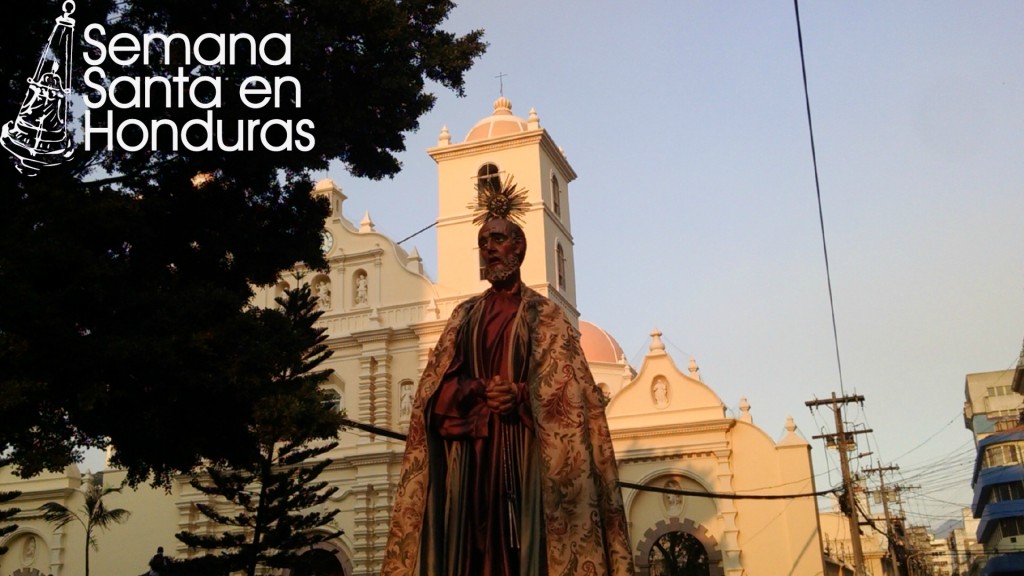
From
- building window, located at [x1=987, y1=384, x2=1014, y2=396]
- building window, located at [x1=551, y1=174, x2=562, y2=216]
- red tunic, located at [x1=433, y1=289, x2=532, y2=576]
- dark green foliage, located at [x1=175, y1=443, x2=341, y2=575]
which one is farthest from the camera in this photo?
building window, located at [x1=987, y1=384, x2=1014, y2=396]

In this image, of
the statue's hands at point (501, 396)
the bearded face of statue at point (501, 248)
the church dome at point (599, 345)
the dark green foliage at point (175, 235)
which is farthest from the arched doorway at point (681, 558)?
the statue's hands at point (501, 396)

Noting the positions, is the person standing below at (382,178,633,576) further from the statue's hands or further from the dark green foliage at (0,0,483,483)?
the dark green foliage at (0,0,483,483)

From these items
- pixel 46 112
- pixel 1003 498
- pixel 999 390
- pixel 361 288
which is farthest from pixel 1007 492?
pixel 46 112

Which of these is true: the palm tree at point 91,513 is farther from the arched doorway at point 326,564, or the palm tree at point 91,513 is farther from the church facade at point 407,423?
the arched doorway at point 326,564

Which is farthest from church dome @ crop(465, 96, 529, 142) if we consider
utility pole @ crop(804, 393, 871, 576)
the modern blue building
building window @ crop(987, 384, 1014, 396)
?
building window @ crop(987, 384, 1014, 396)

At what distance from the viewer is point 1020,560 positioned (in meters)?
39.2

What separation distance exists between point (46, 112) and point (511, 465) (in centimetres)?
691

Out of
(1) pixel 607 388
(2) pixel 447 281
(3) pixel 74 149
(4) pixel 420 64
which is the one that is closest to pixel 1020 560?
(1) pixel 607 388

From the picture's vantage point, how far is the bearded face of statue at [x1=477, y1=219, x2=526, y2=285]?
4656 millimetres

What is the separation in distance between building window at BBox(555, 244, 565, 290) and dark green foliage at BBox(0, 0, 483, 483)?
13.9 meters

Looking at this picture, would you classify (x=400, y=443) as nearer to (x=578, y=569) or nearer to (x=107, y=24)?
(x=107, y=24)

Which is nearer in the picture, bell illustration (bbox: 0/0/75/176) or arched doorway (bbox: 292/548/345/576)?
bell illustration (bbox: 0/0/75/176)

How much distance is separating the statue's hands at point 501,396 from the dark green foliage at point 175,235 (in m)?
4.67

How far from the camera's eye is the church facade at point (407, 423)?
64.5 feet
